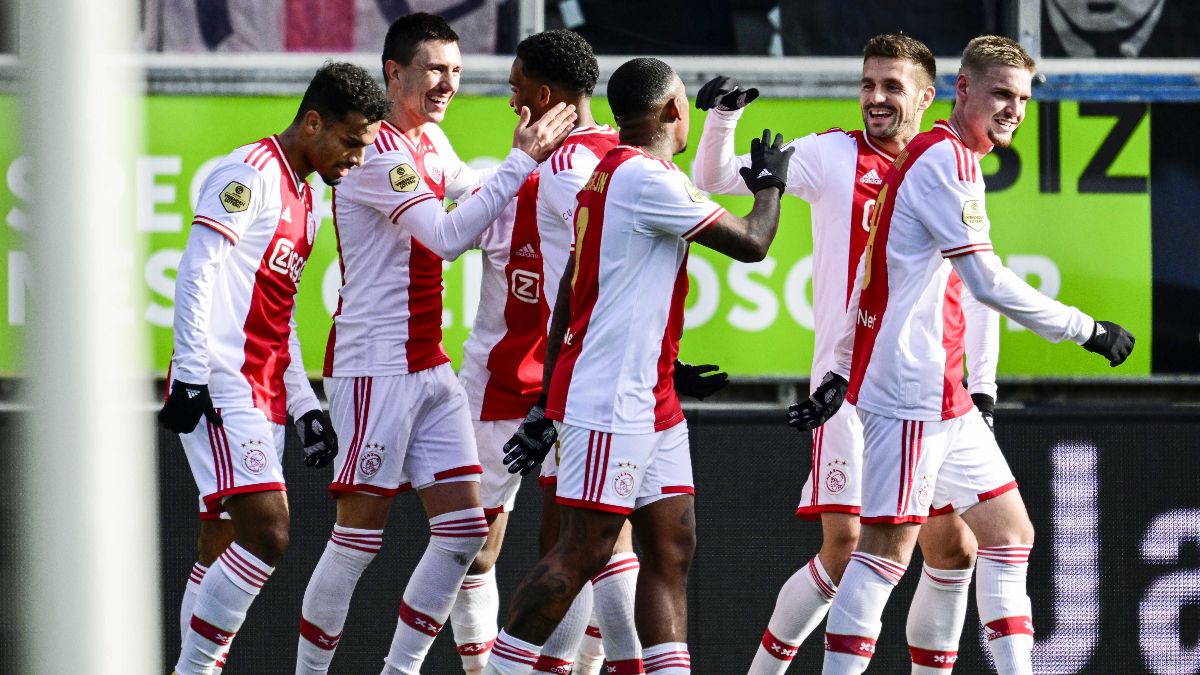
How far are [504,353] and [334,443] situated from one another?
636 millimetres

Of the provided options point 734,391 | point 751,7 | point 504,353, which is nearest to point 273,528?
point 504,353

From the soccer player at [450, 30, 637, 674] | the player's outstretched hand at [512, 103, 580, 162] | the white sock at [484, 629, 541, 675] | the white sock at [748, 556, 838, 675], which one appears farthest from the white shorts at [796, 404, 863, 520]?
the white sock at [484, 629, 541, 675]

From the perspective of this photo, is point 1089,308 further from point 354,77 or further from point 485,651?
point 354,77

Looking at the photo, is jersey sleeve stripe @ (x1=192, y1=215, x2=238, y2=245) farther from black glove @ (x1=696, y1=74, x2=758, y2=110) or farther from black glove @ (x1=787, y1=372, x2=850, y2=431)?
black glove @ (x1=787, y1=372, x2=850, y2=431)

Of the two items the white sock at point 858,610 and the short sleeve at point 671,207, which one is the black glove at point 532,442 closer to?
the short sleeve at point 671,207

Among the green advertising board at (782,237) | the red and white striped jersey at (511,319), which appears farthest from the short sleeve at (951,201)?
the green advertising board at (782,237)

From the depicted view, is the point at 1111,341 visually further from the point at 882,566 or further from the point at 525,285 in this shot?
the point at 525,285

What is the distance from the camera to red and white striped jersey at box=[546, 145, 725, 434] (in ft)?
13.6

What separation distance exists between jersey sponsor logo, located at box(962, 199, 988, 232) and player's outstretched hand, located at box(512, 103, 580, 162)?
4.08ft

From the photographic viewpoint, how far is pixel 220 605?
4789mm

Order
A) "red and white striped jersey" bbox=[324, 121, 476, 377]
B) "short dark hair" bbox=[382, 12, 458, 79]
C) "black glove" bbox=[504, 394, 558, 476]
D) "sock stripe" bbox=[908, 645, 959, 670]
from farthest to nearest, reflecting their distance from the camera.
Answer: "short dark hair" bbox=[382, 12, 458, 79], "red and white striped jersey" bbox=[324, 121, 476, 377], "sock stripe" bbox=[908, 645, 959, 670], "black glove" bbox=[504, 394, 558, 476]

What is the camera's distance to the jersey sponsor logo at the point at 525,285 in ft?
17.6

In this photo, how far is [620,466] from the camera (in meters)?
4.16

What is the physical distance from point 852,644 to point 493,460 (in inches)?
53.7
